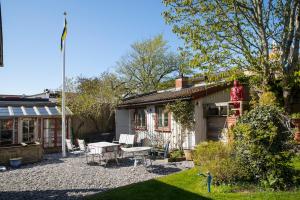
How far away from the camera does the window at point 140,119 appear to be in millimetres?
19219

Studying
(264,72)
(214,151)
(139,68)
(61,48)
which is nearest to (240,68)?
(264,72)

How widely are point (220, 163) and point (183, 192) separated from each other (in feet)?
4.01

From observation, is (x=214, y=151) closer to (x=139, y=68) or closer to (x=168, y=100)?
(x=168, y=100)

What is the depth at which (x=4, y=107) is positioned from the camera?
18031mm

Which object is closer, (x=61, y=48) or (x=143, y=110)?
(x=61, y=48)

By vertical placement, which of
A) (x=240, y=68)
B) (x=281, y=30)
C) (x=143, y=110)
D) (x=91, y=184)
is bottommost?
(x=91, y=184)

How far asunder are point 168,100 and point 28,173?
7.78m

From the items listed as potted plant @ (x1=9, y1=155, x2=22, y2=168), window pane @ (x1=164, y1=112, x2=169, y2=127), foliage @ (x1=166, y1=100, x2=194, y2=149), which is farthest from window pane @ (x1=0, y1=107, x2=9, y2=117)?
foliage @ (x1=166, y1=100, x2=194, y2=149)

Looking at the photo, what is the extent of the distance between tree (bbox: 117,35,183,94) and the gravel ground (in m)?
24.5

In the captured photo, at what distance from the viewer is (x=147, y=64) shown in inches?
1510

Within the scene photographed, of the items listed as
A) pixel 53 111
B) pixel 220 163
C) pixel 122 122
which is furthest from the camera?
pixel 122 122

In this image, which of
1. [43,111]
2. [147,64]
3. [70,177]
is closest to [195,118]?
[70,177]

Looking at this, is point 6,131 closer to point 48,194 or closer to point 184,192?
point 48,194

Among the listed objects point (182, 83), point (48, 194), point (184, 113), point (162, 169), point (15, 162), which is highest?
point (182, 83)
